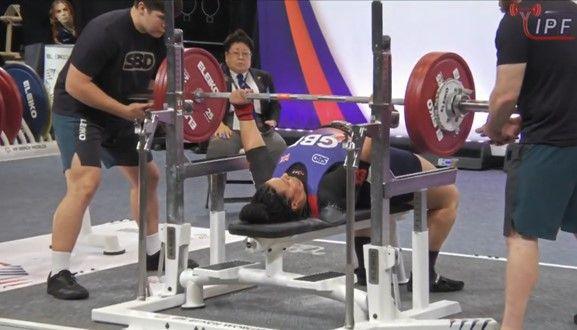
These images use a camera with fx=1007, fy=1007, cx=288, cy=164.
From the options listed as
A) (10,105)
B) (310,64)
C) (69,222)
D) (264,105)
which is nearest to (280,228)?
(69,222)

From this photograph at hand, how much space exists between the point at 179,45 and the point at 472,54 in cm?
499

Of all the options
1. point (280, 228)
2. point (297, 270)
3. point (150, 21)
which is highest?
point (150, 21)

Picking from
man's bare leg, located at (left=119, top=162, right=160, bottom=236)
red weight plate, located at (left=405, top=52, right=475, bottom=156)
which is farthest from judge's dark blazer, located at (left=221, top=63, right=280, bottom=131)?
red weight plate, located at (left=405, top=52, right=475, bottom=156)

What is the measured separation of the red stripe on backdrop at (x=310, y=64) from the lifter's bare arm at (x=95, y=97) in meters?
5.13

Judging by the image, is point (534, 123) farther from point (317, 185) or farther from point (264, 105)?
point (264, 105)

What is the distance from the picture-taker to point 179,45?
3980mm

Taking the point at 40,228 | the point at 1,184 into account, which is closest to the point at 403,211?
the point at 40,228

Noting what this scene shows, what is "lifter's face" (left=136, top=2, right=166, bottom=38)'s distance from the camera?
4316 millimetres

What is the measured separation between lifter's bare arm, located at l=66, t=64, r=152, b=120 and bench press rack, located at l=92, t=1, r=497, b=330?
33cm

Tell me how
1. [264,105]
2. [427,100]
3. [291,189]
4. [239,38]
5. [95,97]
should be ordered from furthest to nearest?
[264,105] < [239,38] < [95,97] < [291,189] < [427,100]

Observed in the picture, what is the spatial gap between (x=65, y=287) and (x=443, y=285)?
164 cm

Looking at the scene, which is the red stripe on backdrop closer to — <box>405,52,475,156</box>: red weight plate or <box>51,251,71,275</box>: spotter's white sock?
<box>51,251,71,275</box>: spotter's white sock

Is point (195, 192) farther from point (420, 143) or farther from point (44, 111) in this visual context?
point (420, 143)

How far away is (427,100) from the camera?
11.8ft
